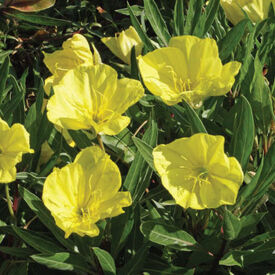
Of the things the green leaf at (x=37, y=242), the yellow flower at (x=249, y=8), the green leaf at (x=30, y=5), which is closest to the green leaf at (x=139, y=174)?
the green leaf at (x=37, y=242)

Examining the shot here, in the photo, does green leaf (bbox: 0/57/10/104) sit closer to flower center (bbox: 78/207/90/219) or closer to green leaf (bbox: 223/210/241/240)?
flower center (bbox: 78/207/90/219)

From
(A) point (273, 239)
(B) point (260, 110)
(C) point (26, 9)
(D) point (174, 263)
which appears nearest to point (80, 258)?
(D) point (174, 263)

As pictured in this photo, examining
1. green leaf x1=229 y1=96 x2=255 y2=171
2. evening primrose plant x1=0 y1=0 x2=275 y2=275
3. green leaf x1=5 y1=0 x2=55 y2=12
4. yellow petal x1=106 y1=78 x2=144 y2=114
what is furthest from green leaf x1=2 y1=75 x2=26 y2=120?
green leaf x1=5 y1=0 x2=55 y2=12

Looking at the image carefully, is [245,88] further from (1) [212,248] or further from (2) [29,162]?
(2) [29,162]

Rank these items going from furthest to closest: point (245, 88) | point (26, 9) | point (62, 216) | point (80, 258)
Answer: point (26, 9) < point (245, 88) < point (80, 258) < point (62, 216)

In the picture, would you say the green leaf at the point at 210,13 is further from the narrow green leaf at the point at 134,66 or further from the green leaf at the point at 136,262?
the green leaf at the point at 136,262
